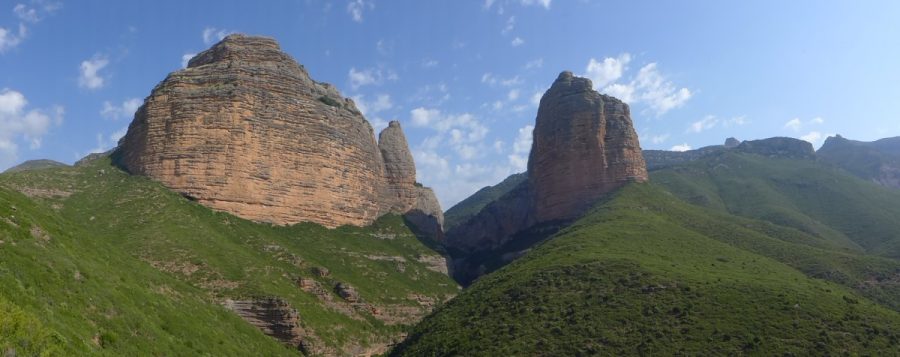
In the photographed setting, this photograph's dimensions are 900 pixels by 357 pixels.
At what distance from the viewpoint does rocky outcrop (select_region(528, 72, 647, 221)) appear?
92438mm

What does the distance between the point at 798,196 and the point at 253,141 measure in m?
105

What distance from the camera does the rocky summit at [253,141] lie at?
232 ft

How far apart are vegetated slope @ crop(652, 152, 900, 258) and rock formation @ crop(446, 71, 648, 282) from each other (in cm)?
2295

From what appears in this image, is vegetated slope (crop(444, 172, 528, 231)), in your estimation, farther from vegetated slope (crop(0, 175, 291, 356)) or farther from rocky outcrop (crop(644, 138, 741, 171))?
vegetated slope (crop(0, 175, 291, 356))

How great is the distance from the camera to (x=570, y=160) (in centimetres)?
9544

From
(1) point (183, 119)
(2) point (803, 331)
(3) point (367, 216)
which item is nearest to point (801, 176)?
(3) point (367, 216)

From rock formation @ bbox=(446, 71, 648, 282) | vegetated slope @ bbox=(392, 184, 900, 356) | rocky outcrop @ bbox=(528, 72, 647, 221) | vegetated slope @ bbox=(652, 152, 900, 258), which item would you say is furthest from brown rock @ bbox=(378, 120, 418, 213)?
vegetated slope @ bbox=(652, 152, 900, 258)

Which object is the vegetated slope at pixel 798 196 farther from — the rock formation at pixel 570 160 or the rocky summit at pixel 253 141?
the rocky summit at pixel 253 141

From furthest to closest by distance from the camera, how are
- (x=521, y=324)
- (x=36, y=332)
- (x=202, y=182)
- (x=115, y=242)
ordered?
(x=202, y=182) → (x=115, y=242) → (x=521, y=324) → (x=36, y=332)

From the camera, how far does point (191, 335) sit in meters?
31.3

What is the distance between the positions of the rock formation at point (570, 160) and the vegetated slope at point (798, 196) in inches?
903

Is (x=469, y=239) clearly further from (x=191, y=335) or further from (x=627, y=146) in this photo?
(x=191, y=335)

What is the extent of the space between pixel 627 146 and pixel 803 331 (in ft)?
189

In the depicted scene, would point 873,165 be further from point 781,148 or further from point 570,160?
point 570,160
